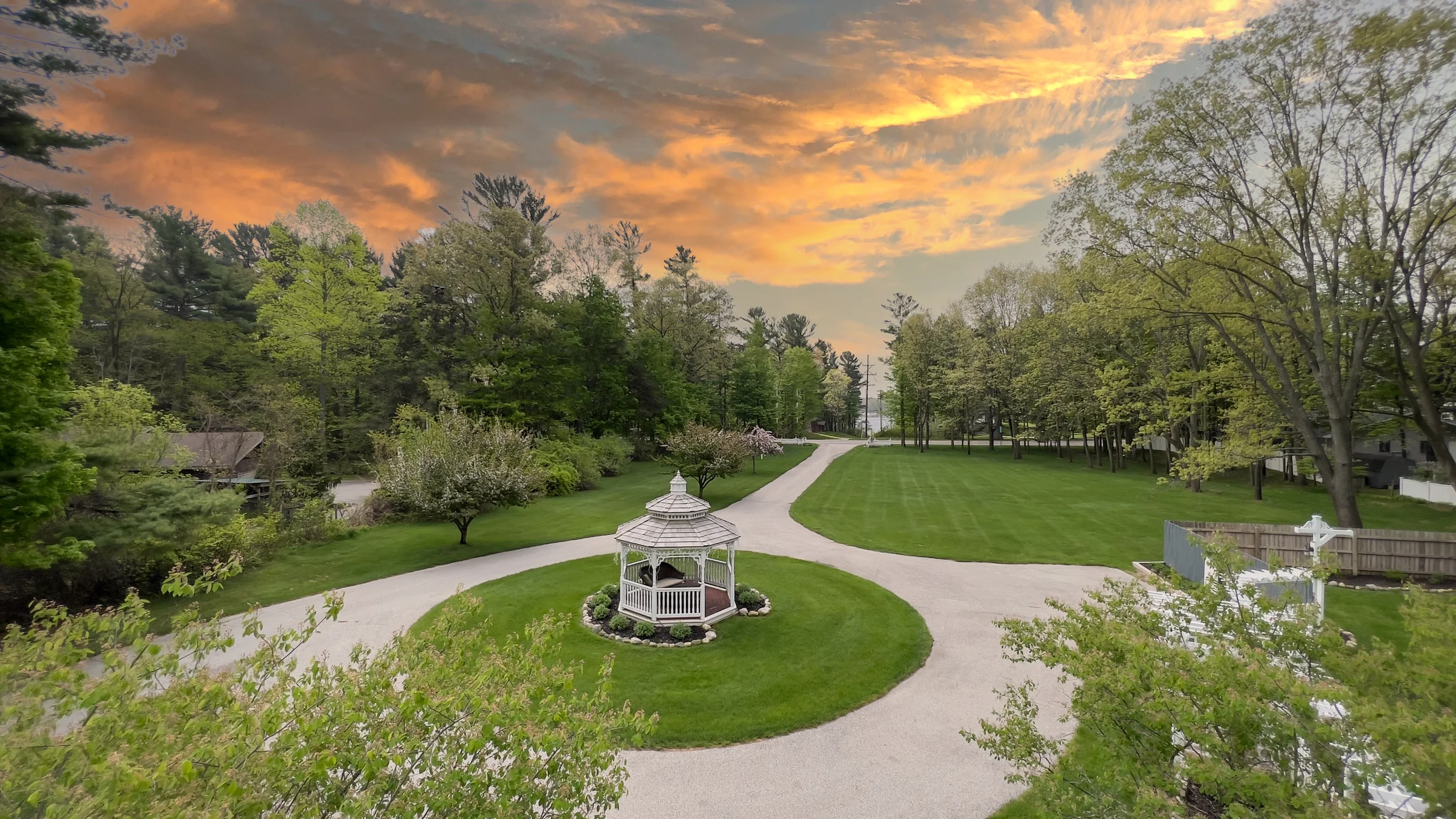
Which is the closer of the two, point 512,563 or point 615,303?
point 512,563

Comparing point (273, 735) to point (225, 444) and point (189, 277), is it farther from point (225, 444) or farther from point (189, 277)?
point (189, 277)

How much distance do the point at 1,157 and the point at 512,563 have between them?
499 inches

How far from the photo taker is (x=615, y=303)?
40094 mm

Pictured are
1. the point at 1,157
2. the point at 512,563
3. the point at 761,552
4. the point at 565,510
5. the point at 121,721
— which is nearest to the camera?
the point at 121,721

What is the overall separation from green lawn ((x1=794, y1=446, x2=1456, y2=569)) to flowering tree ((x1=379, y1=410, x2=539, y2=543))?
1104cm

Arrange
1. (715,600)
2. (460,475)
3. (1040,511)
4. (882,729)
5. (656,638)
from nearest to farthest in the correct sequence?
(882,729)
(656,638)
(715,600)
(460,475)
(1040,511)

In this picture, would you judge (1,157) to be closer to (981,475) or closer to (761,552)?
(761,552)

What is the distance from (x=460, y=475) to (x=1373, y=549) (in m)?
24.9

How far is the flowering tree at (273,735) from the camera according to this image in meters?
2.65

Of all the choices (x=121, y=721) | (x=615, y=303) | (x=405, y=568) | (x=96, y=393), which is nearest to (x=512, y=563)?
(x=405, y=568)

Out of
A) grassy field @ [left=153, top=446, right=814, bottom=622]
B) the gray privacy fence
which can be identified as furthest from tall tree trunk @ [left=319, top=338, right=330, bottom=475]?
the gray privacy fence

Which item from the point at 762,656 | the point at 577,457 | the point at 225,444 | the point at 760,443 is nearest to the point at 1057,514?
the point at 760,443

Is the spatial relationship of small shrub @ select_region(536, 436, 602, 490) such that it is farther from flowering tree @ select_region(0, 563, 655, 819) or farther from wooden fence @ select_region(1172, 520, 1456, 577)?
wooden fence @ select_region(1172, 520, 1456, 577)

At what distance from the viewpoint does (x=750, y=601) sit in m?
12.6
